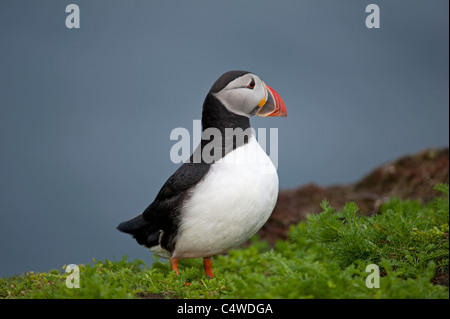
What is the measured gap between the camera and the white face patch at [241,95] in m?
4.95

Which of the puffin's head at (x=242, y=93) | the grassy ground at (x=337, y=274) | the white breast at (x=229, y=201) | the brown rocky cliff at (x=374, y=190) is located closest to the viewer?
Answer: the grassy ground at (x=337, y=274)

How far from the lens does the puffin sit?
4598 millimetres

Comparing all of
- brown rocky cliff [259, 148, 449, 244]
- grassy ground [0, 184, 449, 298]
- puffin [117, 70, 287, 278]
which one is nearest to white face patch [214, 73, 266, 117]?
puffin [117, 70, 287, 278]

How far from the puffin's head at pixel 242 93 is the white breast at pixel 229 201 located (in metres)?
0.41

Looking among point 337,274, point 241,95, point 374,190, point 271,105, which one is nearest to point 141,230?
point 241,95

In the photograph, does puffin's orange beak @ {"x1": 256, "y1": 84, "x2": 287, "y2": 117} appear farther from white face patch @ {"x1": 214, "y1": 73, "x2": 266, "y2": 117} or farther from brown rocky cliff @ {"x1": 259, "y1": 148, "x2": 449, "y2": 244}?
brown rocky cliff @ {"x1": 259, "y1": 148, "x2": 449, "y2": 244}

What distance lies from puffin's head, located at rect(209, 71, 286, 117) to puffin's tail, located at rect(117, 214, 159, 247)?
1.65m

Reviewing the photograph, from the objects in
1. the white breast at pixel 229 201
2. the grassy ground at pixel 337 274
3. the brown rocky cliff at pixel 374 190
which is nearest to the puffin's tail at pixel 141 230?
the white breast at pixel 229 201

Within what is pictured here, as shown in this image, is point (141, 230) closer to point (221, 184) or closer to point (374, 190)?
point (221, 184)

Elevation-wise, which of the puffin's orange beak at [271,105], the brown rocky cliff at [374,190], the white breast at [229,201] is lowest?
the brown rocky cliff at [374,190]

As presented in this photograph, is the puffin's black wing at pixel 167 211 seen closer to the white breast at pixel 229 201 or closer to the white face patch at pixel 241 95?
the white breast at pixel 229 201
